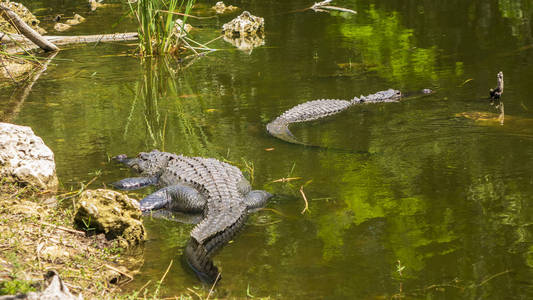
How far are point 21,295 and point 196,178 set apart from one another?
→ 294 cm

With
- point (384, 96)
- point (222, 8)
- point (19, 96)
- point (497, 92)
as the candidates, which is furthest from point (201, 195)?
point (222, 8)

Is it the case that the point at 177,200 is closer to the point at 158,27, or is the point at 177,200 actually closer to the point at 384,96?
the point at 384,96

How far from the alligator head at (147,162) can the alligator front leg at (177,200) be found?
0.52m

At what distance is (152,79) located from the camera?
986 centimetres

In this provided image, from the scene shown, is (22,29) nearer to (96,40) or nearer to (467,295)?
(96,40)

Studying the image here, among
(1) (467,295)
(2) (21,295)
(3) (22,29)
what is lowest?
(1) (467,295)

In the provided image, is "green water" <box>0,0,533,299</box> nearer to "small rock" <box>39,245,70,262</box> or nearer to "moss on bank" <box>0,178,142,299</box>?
"moss on bank" <box>0,178,142,299</box>

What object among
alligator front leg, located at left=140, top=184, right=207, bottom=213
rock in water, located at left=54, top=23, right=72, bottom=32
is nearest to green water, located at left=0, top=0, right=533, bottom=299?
alligator front leg, located at left=140, top=184, right=207, bottom=213

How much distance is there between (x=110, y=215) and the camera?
4203 millimetres

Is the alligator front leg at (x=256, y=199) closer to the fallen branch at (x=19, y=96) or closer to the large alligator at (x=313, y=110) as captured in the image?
the large alligator at (x=313, y=110)

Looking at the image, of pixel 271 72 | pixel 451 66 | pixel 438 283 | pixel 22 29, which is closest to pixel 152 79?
pixel 271 72

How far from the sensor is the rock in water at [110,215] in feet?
13.8

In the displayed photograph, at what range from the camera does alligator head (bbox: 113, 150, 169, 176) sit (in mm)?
5887

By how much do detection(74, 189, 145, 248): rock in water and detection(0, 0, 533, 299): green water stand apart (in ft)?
0.67
